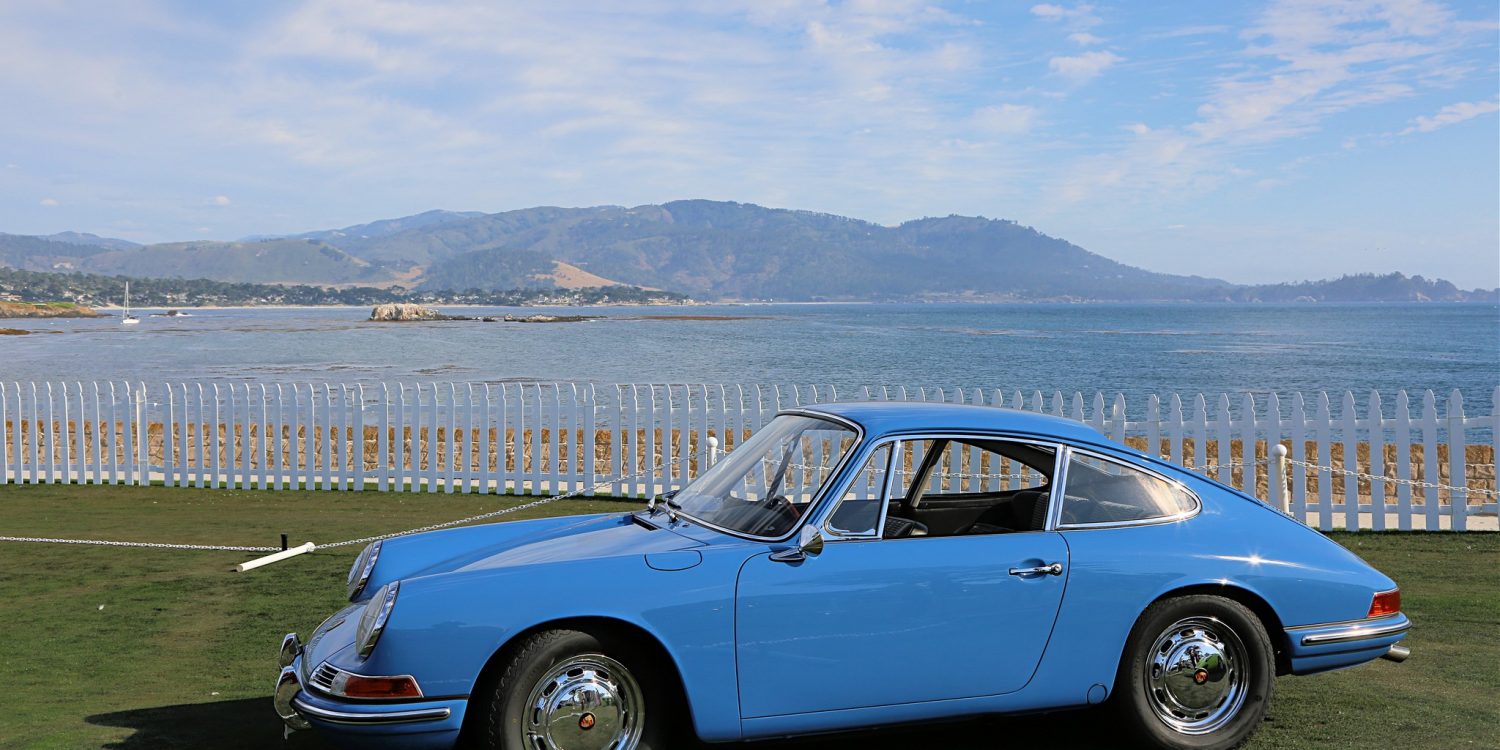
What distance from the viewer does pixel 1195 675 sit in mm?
4961

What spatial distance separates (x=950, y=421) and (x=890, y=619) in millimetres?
925

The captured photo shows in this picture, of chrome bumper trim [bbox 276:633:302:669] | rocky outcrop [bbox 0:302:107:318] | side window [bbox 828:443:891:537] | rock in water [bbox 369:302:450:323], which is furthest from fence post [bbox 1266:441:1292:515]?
rocky outcrop [bbox 0:302:107:318]

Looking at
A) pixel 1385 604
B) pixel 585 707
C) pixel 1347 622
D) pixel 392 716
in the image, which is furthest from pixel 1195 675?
pixel 392 716

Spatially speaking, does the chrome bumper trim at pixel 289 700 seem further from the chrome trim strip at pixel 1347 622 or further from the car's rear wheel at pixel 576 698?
the chrome trim strip at pixel 1347 622

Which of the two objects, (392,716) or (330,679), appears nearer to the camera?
(392,716)

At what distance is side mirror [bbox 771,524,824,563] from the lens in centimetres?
450

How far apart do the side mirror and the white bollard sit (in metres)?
6.23

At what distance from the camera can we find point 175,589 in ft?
28.7

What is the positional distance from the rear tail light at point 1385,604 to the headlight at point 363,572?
13.6 feet

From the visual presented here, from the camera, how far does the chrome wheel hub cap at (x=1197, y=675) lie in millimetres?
4938

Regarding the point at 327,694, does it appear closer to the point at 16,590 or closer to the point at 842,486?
the point at 842,486

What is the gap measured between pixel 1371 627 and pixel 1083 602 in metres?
1.33

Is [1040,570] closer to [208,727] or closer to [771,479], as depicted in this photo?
[771,479]

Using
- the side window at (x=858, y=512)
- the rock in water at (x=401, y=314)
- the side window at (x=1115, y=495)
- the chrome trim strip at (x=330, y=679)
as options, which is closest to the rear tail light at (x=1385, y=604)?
the side window at (x=1115, y=495)
